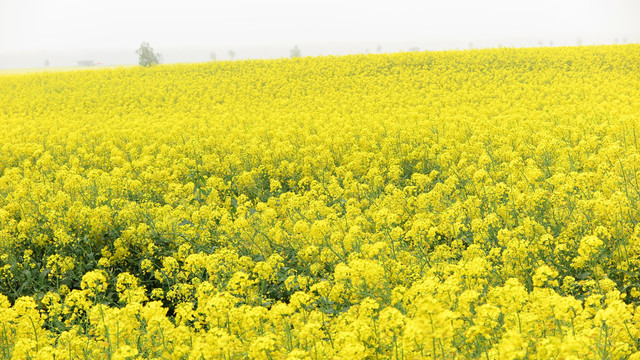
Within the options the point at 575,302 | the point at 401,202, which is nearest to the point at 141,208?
the point at 401,202

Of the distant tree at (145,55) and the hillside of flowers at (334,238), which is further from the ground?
the distant tree at (145,55)

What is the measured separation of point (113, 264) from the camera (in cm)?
767

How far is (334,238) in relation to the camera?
21.3 ft

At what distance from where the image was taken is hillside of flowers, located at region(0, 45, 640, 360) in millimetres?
4289

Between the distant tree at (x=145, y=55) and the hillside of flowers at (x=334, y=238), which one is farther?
the distant tree at (x=145, y=55)

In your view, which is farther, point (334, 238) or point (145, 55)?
point (145, 55)

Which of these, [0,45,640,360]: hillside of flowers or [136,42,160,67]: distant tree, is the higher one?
[136,42,160,67]: distant tree

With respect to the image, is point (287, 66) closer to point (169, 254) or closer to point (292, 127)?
point (292, 127)

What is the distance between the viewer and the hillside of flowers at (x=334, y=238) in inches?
169

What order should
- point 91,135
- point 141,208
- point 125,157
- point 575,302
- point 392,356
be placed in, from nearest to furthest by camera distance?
1. point 575,302
2. point 392,356
3. point 141,208
4. point 125,157
5. point 91,135

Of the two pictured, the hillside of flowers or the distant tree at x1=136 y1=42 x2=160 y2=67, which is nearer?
the hillside of flowers

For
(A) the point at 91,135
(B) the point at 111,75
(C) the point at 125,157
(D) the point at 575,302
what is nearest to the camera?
(D) the point at 575,302

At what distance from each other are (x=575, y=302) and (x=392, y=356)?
4.95 feet

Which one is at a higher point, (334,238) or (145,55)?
(145,55)
